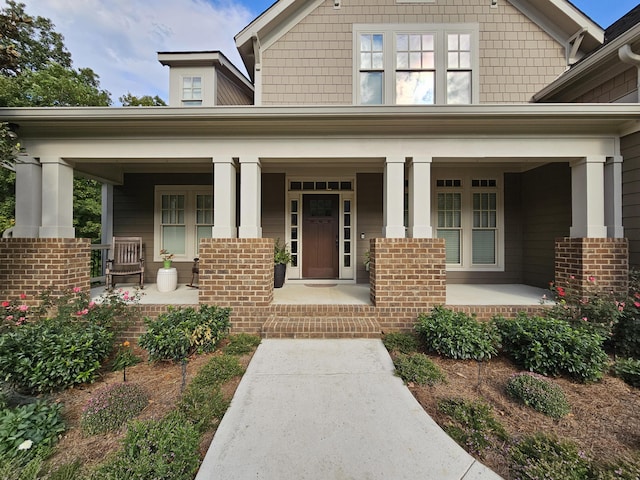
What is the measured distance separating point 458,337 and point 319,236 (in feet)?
11.7

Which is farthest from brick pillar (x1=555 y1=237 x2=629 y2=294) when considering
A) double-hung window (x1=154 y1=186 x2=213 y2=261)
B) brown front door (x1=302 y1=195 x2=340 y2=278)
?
double-hung window (x1=154 y1=186 x2=213 y2=261)

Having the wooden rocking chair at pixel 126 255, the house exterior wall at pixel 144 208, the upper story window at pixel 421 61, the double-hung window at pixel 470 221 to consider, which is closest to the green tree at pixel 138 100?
the house exterior wall at pixel 144 208

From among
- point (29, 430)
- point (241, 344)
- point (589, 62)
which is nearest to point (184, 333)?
point (241, 344)

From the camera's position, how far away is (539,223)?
18.1 feet

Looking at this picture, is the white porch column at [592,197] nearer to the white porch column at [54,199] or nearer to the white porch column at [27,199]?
the white porch column at [54,199]

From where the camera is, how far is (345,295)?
4.78m

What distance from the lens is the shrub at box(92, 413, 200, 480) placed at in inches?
63.0

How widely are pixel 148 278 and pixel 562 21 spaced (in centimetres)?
980

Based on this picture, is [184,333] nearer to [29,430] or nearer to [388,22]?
[29,430]

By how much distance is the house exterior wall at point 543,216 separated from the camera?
197 inches

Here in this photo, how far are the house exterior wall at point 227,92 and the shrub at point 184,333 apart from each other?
5.26 metres

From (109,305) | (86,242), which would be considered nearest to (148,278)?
(86,242)

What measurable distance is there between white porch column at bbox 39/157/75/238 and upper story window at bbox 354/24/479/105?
16.9ft

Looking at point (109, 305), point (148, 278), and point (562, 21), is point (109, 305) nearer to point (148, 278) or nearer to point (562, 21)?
point (148, 278)
